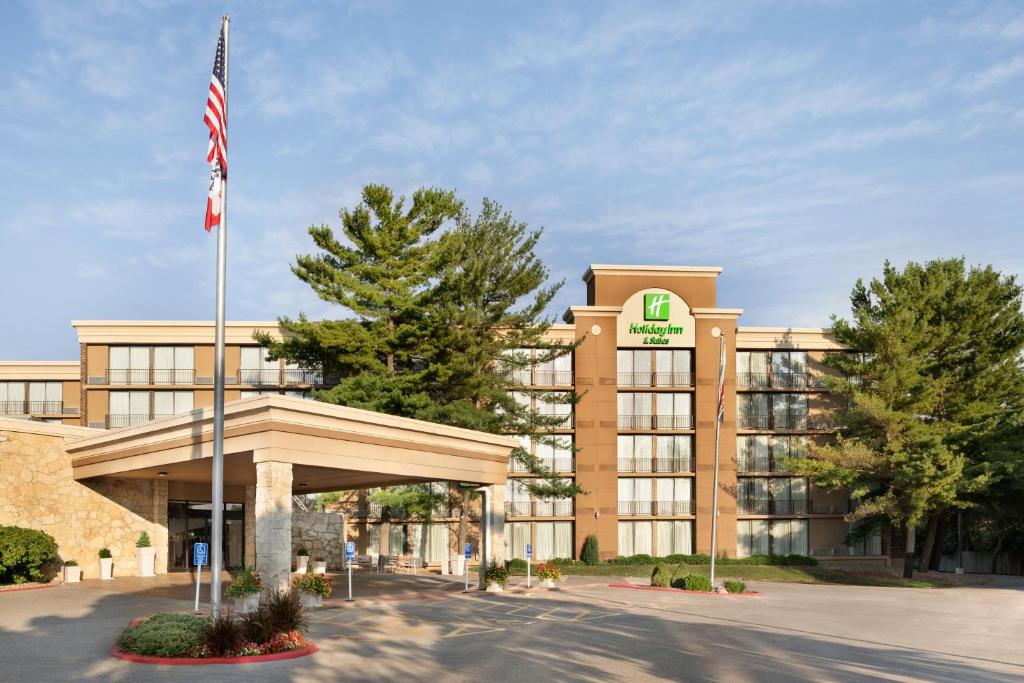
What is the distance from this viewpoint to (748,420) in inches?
2456

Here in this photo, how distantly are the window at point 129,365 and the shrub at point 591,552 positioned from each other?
27.9m

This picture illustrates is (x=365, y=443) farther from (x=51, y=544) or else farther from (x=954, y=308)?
(x=954, y=308)

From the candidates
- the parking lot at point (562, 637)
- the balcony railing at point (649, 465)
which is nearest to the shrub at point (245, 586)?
the parking lot at point (562, 637)

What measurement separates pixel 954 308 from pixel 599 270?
20.0 metres

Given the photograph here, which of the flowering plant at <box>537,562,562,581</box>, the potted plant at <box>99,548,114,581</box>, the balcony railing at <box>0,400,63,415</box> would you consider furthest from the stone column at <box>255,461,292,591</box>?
the balcony railing at <box>0,400,63,415</box>

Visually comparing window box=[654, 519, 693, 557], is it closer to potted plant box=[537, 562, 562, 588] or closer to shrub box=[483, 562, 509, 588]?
potted plant box=[537, 562, 562, 588]

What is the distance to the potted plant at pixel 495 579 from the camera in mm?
34062

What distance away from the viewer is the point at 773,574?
52.8m

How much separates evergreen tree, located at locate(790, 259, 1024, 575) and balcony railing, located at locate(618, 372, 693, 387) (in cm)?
1007

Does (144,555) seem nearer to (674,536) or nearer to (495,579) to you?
(495,579)

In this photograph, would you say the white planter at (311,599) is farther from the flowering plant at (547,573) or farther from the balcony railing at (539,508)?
the balcony railing at (539,508)

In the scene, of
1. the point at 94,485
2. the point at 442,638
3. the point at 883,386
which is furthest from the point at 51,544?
the point at 883,386

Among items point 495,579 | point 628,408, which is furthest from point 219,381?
point 628,408

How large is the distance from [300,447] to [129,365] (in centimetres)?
3865
